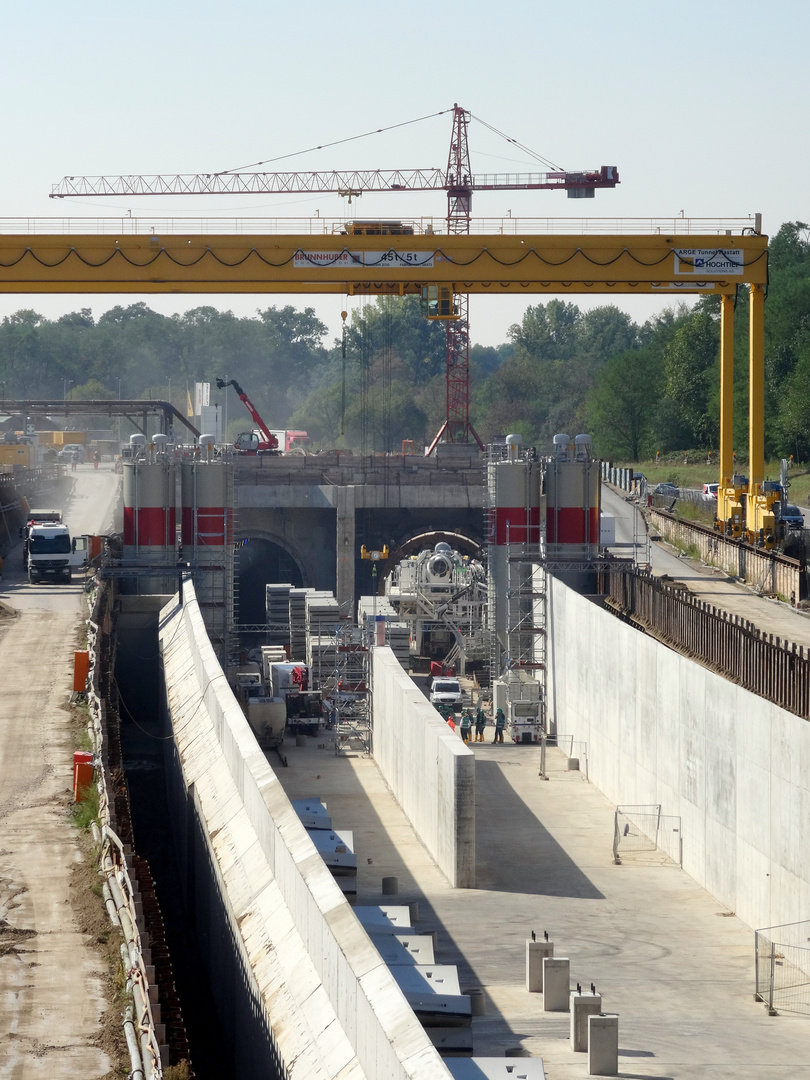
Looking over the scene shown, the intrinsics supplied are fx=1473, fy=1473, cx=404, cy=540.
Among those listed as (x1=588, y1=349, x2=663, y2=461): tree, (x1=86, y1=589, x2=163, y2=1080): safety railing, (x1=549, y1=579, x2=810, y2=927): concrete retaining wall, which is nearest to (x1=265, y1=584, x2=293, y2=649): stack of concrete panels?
(x1=549, y1=579, x2=810, y2=927): concrete retaining wall

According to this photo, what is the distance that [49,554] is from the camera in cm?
5550

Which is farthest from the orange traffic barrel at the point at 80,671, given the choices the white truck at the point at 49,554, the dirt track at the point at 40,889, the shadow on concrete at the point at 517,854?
the white truck at the point at 49,554

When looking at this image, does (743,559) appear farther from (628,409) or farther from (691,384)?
(628,409)

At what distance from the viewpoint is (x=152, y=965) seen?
57.9 feet

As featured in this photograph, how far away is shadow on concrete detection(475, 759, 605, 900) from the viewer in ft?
97.0

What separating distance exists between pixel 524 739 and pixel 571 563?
735 cm

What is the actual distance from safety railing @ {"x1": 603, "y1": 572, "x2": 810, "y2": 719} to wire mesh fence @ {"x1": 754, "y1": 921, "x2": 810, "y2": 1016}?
4250 mm

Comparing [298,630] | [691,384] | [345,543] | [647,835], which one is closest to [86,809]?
[647,835]

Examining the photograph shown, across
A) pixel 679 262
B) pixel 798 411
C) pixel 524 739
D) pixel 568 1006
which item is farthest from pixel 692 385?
pixel 568 1006

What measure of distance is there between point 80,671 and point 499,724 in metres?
15.4

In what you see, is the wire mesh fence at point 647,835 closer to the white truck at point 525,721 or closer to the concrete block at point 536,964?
the concrete block at point 536,964

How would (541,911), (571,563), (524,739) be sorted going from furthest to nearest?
(571,563) < (524,739) < (541,911)

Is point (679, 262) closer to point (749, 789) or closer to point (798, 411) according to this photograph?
point (749, 789)

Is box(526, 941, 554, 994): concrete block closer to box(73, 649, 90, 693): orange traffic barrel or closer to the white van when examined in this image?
box(73, 649, 90, 693): orange traffic barrel
